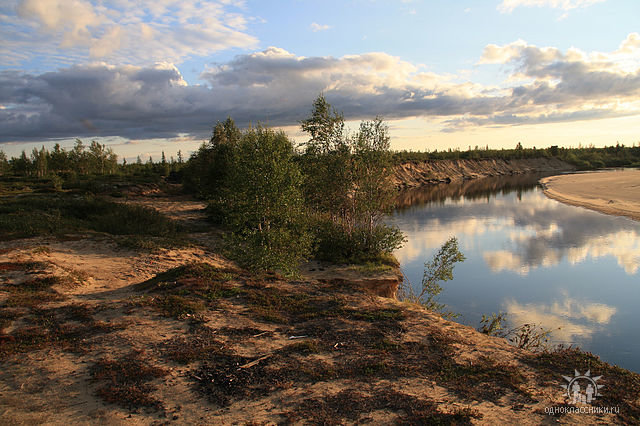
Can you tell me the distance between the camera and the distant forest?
81.6 m

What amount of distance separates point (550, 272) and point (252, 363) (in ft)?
66.4

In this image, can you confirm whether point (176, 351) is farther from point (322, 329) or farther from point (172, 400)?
point (322, 329)

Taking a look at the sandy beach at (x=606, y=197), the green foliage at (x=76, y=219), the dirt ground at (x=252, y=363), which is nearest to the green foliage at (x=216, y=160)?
the green foliage at (x=76, y=219)

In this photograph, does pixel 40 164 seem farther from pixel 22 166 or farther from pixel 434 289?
pixel 434 289

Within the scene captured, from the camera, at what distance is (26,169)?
279ft

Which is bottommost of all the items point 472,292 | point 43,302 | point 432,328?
point 472,292

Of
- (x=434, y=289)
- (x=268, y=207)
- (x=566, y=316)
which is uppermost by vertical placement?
(x=268, y=207)

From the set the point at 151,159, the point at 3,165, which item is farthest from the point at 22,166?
the point at 151,159

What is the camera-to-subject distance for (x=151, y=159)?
142 metres

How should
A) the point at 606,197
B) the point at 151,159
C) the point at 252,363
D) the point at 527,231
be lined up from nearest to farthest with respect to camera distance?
the point at 252,363, the point at 527,231, the point at 606,197, the point at 151,159

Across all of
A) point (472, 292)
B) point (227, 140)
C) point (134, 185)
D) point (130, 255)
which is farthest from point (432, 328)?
point (134, 185)

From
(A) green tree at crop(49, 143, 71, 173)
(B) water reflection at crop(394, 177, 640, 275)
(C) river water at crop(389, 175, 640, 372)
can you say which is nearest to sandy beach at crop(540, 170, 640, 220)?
(B) water reflection at crop(394, 177, 640, 275)

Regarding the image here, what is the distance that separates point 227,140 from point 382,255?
1930 centimetres

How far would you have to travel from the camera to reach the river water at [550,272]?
48.5ft
